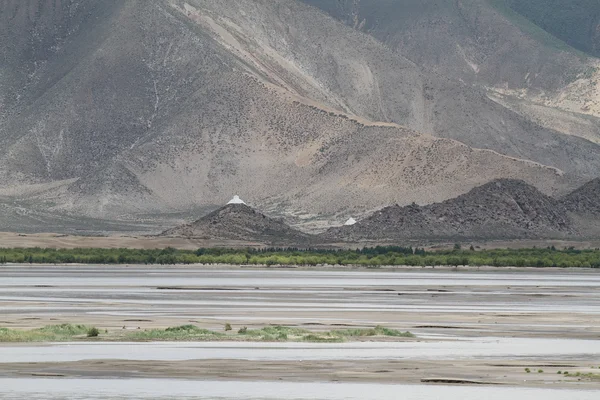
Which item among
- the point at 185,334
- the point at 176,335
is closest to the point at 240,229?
the point at 185,334

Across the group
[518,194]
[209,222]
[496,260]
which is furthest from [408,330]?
[518,194]

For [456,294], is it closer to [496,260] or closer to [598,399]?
[598,399]

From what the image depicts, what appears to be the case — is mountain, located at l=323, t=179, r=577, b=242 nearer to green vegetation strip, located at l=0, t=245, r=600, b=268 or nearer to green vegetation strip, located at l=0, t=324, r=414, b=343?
green vegetation strip, located at l=0, t=245, r=600, b=268

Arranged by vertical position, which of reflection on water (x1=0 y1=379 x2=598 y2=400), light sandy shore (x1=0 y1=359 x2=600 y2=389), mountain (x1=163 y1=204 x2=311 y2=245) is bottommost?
reflection on water (x1=0 y1=379 x2=598 y2=400)

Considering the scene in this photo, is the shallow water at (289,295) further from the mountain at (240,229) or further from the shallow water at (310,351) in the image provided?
the mountain at (240,229)

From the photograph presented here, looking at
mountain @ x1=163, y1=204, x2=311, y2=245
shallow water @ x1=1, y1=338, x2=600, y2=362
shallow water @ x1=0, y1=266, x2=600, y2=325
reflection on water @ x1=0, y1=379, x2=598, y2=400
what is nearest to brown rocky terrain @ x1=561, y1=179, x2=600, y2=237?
mountain @ x1=163, y1=204, x2=311, y2=245

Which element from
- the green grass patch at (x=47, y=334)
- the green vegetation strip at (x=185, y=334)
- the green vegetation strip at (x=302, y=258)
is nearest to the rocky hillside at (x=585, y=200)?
the green vegetation strip at (x=302, y=258)

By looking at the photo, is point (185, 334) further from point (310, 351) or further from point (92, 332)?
point (310, 351)
